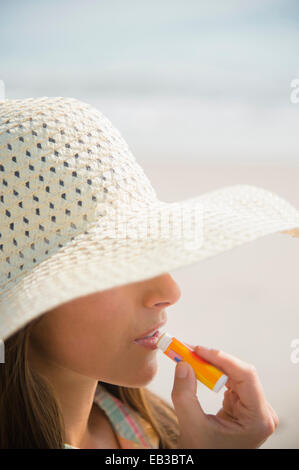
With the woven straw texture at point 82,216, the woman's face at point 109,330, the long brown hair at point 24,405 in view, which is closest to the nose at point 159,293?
the woman's face at point 109,330

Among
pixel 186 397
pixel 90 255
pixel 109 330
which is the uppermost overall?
pixel 90 255

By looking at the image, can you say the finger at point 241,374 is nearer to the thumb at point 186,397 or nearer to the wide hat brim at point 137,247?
the thumb at point 186,397

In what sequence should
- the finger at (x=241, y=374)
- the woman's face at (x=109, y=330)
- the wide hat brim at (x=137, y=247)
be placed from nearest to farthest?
1. the wide hat brim at (x=137, y=247)
2. the woman's face at (x=109, y=330)
3. the finger at (x=241, y=374)

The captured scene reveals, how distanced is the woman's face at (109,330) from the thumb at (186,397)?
63 mm

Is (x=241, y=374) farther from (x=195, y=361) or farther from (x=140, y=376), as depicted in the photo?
(x=140, y=376)

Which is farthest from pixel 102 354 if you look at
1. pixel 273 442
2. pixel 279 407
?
pixel 279 407

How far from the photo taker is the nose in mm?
821

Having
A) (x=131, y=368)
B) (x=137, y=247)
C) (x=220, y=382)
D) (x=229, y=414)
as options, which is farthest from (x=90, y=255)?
(x=229, y=414)

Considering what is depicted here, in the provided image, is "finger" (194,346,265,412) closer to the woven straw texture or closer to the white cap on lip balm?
the white cap on lip balm

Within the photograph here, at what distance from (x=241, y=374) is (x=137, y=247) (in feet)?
1.24

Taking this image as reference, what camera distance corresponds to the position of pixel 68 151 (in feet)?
2.65

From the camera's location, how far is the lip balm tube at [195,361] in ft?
2.86

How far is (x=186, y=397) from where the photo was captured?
855 millimetres

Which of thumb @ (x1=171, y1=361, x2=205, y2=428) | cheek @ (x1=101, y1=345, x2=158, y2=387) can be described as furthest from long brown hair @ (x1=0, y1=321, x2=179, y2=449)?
thumb @ (x1=171, y1=361, x2=205, y2=428)
